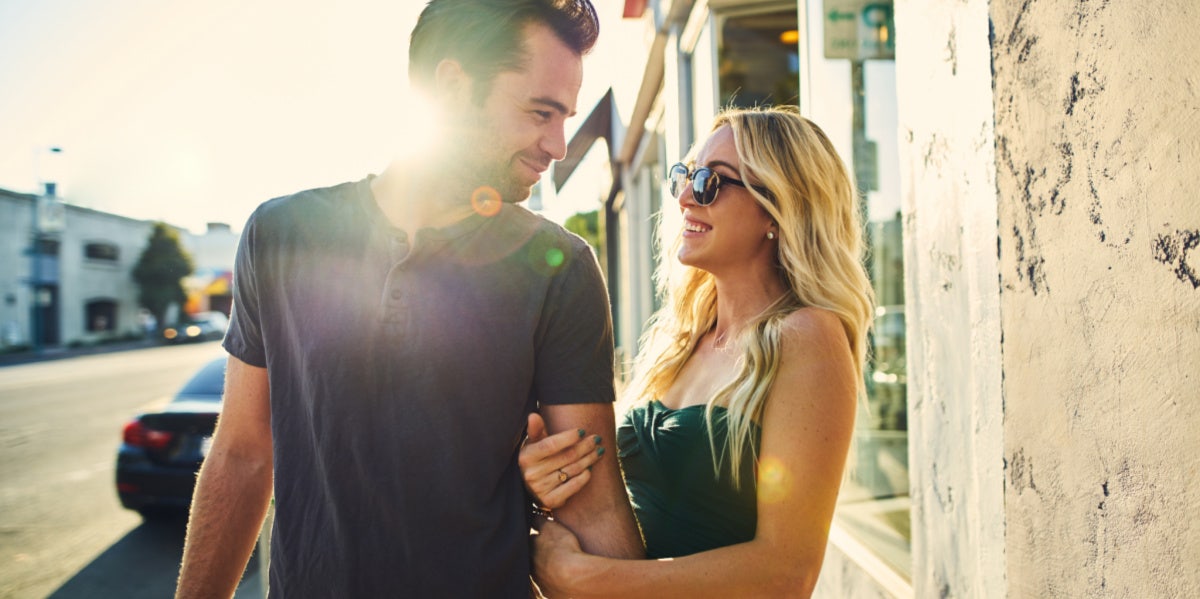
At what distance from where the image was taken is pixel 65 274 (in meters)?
35.7

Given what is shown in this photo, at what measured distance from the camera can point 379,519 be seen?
4.78 ft

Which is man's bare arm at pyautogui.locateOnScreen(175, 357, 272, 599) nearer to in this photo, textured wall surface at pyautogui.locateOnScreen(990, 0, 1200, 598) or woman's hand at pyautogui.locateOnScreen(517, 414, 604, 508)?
woman's hand at pyautogui.locateOnScreen(517, 414, 604, 508)

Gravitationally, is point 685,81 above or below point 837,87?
above

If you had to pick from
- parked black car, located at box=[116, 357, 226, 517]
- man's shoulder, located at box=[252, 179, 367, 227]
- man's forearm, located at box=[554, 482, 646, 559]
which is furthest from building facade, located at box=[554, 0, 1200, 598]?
parked black car, located at box=[116, 357, 226, 517]

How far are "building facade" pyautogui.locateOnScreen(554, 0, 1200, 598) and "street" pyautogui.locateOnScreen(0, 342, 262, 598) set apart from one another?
4454 millimetres

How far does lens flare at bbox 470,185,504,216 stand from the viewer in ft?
5.43

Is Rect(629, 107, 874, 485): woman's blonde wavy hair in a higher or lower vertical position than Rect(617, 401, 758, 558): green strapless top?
higher

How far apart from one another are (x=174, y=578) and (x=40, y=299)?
117 feet

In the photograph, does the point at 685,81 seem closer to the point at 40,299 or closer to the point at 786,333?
the point at 786,333

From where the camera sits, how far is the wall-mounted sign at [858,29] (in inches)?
140

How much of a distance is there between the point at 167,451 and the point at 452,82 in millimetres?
5240

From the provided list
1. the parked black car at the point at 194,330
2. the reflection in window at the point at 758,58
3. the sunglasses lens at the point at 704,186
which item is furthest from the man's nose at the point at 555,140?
the parked black car at the point at 194,330

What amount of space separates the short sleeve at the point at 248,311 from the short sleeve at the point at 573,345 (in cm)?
66

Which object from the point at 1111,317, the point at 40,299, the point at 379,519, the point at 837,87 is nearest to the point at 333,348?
the point at 379,519
